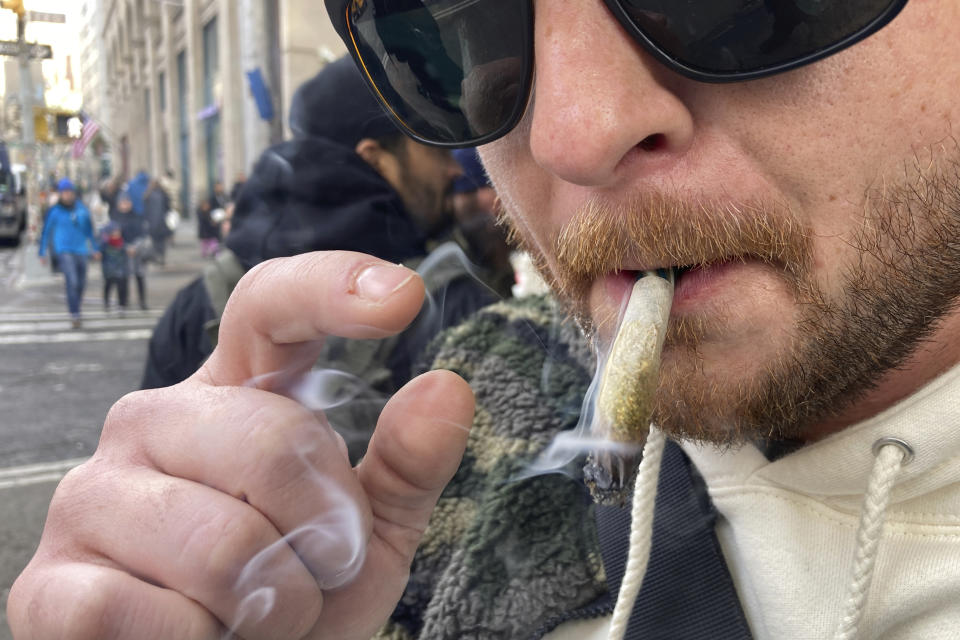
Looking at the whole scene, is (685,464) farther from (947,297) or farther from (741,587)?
(947,297)

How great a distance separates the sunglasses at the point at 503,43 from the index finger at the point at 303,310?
36 cm

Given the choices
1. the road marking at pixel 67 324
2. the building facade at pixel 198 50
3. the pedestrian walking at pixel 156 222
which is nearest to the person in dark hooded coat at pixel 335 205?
the building facade at pixel 198 50

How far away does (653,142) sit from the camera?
0.88 metres

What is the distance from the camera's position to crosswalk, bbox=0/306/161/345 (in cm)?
699

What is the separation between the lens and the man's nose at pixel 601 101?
2.83 ft

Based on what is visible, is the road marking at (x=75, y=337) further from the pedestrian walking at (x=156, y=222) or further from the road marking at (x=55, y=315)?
the pedestrian walking at (x=156, y=222)

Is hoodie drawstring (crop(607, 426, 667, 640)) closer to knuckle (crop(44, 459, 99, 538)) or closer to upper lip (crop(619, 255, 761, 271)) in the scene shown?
upper lip (crop(619, 255, 761, 271))

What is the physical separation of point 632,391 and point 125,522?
53 centimetres

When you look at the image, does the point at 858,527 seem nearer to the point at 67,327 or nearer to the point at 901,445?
the point at 901,445

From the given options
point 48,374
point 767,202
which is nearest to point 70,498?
point 767,202

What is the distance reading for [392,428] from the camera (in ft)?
2.72

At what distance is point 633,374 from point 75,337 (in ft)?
24.6

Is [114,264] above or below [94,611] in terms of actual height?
below

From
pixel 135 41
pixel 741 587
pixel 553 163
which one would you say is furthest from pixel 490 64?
pixel 135 41
